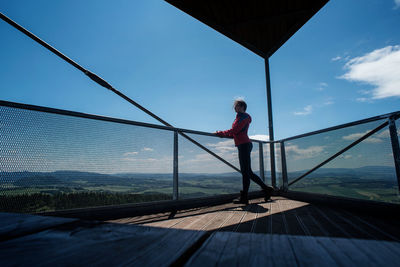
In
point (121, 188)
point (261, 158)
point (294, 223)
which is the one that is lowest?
point (294, 223)

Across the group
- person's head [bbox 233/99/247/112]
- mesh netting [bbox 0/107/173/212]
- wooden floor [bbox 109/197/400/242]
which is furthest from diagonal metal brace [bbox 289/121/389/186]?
mesh netting [bbox 0/107/173/212]

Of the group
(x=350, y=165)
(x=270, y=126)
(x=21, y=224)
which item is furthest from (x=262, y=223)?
(x=270, y=126)

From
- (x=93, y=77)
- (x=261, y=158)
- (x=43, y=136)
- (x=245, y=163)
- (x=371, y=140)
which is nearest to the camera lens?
(x=43, y=136)

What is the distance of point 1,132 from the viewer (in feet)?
6.11

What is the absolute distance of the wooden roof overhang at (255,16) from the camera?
371cm

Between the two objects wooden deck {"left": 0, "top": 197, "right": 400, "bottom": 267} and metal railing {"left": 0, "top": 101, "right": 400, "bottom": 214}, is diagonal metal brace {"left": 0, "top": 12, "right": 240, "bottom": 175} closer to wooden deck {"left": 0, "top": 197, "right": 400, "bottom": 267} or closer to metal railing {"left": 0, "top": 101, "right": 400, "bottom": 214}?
metal railing {"left": 0, "top": 101, "right": 400, "bottom": 214}

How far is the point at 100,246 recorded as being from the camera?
1.40 feet

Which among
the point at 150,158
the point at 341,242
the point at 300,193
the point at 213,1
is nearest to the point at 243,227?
the point at 150,158

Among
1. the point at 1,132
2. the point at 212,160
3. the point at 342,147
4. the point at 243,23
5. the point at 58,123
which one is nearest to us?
the point at 1,132

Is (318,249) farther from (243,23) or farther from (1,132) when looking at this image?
(243,23)

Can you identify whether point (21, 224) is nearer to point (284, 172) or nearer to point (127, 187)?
point (127, 187)

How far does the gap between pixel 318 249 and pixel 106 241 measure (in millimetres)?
471

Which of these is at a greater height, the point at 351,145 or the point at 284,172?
the point at 351,145

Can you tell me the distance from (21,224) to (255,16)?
4760 mm
